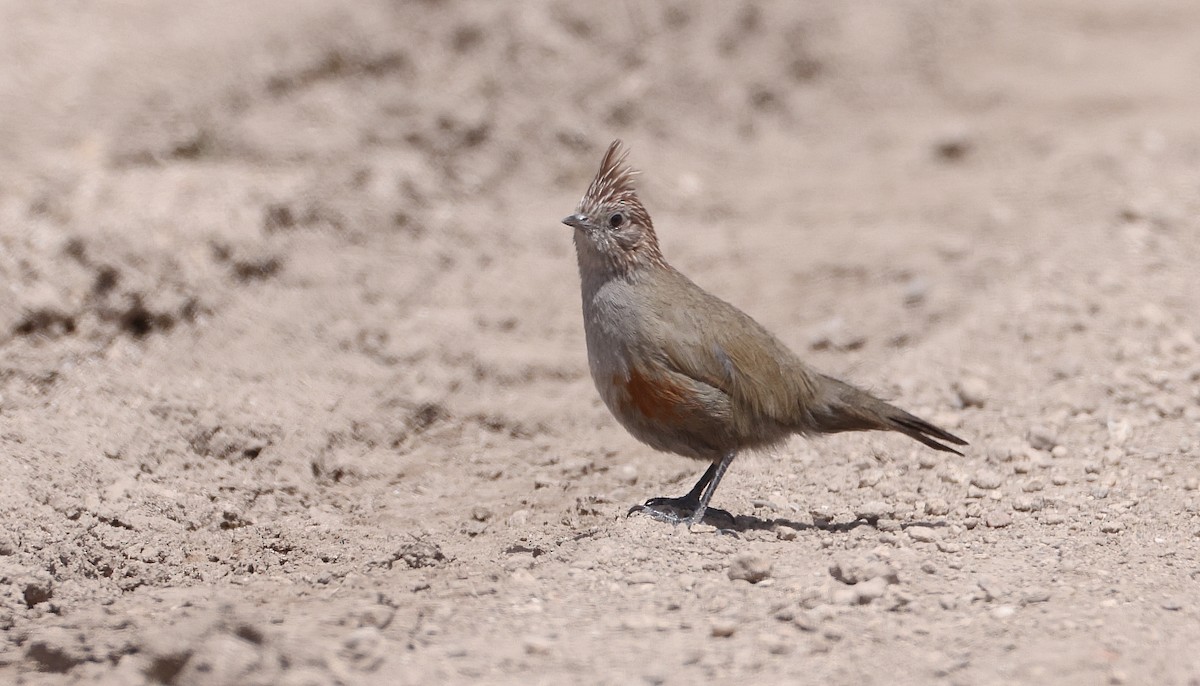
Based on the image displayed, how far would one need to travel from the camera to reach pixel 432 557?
5.21 metres

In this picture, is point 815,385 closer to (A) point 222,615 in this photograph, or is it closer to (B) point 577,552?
(B) point 577,552

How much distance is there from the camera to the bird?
5.64 metres

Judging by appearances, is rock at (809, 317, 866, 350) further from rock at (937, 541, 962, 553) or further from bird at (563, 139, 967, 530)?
rock at (937, 541, 962, 553)

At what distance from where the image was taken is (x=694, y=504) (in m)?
5.87

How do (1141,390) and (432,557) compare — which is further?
(1141,390)

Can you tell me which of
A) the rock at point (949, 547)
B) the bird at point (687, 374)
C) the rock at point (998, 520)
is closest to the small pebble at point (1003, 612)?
the rock at point (949, 547)

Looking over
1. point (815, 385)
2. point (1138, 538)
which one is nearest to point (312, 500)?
point (815, 385)

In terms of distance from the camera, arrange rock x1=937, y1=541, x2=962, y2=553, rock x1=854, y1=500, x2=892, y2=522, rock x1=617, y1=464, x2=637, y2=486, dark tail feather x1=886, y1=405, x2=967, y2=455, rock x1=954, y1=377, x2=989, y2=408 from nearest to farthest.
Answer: rock x1=937, y1=541, x2=962, y2=553
rock x1=854, y1=500, x2=892, y2=522
dark tail feather x1=886, y1=405, x2=967, y2=455
rock x1=617, y1=464, x2=637, y2=486
rock x1=954, y1=377, x2=989, y2=408

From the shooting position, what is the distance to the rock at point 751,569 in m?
4.83

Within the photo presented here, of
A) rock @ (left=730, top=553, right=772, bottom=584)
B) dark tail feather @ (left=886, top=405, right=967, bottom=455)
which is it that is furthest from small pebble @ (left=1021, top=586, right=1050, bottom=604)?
dark tail feather @ (left=886, top=405, right=967, bottom=455)

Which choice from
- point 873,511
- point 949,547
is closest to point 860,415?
point 873,511

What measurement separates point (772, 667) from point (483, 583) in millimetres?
1231

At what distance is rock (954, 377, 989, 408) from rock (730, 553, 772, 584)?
2.52 meters

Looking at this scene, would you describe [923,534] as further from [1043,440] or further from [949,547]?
[1043,440]
